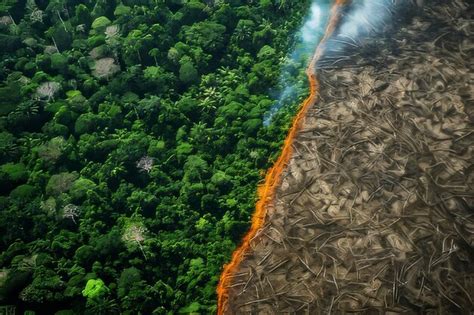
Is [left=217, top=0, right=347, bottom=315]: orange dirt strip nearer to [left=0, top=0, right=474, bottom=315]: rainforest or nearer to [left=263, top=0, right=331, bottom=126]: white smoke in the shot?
[left=0, top=0, right=474, bottom=315]: rainforest

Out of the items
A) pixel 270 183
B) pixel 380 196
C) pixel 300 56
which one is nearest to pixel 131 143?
pixel 270 183

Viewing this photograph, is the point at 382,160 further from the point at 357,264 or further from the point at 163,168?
the point at 163,168

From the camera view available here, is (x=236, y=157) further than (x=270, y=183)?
Yes

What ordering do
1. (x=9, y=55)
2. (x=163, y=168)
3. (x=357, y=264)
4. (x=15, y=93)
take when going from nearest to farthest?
(x=357, y=264) < (x=163, y=168) < (x=15, y=93) < (x=9, y=55)

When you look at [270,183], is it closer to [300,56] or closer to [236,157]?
[236,157]

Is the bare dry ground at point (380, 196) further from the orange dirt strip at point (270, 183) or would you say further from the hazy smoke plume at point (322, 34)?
the hazy smoke plume at point (322, 34)

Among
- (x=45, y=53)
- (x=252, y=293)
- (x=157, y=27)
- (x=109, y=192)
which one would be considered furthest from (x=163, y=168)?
(x=45, y=53)
